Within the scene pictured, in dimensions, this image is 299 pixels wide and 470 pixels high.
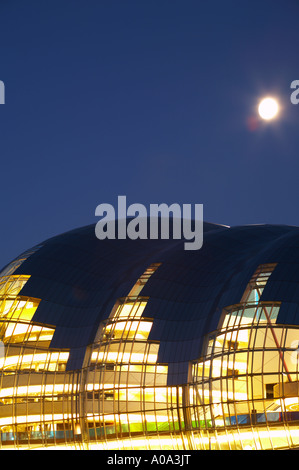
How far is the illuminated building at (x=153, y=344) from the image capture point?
2848cm

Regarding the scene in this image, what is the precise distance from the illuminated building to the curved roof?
8 cm

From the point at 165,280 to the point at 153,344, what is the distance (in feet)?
15.8

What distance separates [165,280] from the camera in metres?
37.8

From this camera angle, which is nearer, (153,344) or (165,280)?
(153,344)

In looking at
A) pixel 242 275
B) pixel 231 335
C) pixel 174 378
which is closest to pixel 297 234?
pixel 242 275

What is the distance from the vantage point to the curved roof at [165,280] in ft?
107

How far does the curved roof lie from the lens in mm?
32469

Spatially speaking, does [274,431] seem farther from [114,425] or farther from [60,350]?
[60,350]

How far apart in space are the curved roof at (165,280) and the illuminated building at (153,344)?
0.27 feet

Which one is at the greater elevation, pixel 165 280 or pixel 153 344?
pixel 165 280

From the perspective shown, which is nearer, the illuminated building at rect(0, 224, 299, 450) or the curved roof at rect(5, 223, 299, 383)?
the illuminated building at rect(0, 224, 299, 450)

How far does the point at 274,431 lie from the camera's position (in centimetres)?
2712

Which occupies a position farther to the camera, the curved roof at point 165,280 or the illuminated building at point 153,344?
the curved roof at point 165,280

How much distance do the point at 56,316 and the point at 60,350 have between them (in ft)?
8.95
